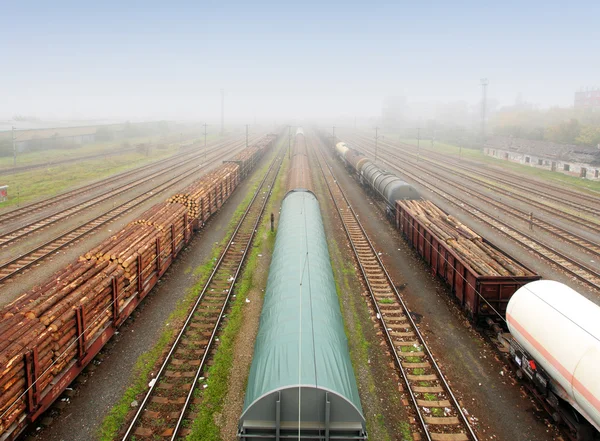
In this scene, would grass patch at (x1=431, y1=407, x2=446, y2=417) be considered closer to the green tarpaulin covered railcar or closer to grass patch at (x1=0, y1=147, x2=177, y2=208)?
the green tarpaulin covered railcar

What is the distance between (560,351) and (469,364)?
3904 mm

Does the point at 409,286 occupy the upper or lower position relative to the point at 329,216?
lower

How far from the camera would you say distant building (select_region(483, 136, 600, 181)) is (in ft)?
150

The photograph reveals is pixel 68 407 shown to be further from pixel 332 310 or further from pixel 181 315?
pixel 332 310

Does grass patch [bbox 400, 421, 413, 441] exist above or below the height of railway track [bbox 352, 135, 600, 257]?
below

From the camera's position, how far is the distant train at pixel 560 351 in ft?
25.6

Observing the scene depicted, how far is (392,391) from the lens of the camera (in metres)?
10.9

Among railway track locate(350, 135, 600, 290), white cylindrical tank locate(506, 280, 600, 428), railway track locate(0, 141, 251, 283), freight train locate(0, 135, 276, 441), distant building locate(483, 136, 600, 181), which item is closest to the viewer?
white cylindrical tank locate(506, 280, 600, 428)

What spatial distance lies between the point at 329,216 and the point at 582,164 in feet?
125

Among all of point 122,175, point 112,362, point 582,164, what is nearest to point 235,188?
point 122,175

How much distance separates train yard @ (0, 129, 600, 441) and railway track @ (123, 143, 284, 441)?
0.16 ft

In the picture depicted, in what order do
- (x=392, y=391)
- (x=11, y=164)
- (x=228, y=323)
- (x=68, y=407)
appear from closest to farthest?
(x=68, y=407)
(x=392, y=391)
(x=228, y=323)
(x=11, y=164)

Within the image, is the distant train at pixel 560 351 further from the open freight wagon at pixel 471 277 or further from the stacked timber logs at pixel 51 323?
the stacked timber logs at pixel 51 323

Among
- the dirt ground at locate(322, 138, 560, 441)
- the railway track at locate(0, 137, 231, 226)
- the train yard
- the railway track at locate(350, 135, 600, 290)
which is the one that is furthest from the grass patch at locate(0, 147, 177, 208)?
the railway track at locate(350, 135, 600, 290)
